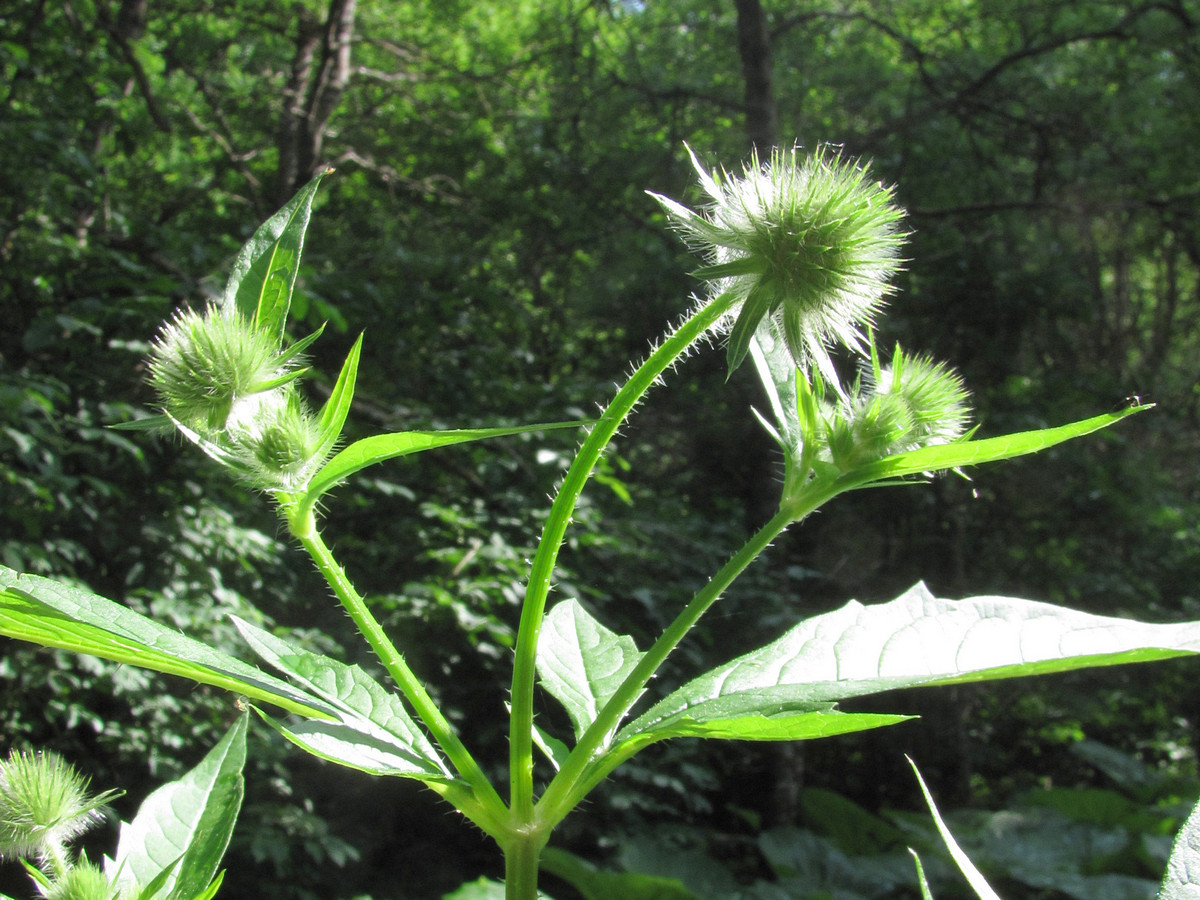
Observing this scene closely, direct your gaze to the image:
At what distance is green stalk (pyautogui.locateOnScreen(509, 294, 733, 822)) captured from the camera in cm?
77

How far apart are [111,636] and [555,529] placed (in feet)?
1.20

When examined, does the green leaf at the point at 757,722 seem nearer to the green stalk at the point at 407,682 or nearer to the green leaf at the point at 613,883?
the green stalk at the point at 407,682

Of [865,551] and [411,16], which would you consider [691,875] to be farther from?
[411,16]

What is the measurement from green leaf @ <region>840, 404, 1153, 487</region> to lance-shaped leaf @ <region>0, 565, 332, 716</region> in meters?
0.57

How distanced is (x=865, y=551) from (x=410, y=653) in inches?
190

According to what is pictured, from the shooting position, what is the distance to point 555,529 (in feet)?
2.56

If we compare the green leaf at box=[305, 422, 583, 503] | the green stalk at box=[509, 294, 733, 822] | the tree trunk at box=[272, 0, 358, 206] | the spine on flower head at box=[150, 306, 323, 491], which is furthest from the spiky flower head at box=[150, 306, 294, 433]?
the tree trunk at box=[272, 0, 358, 206]

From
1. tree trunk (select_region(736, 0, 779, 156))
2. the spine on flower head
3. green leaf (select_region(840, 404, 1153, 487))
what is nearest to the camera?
green leaf (select_region(840, 404, 1153, 487))

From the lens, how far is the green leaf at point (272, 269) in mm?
866

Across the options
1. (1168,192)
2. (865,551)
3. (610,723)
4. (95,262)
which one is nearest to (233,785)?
(610,723)

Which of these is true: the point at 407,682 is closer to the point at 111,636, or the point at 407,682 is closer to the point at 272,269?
the point at 111,636

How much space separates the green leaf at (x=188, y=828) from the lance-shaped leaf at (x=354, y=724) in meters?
0.12

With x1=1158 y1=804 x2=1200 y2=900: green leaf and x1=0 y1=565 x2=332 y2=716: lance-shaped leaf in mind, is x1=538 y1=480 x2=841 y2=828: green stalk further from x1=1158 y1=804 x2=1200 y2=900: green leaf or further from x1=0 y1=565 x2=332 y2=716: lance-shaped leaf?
x1=1158 y1=804 x2=1200 y2=900: green leaf

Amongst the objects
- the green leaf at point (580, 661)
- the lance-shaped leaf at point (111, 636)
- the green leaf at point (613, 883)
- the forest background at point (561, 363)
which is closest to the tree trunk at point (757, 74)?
the forest background at point (561, 363)
